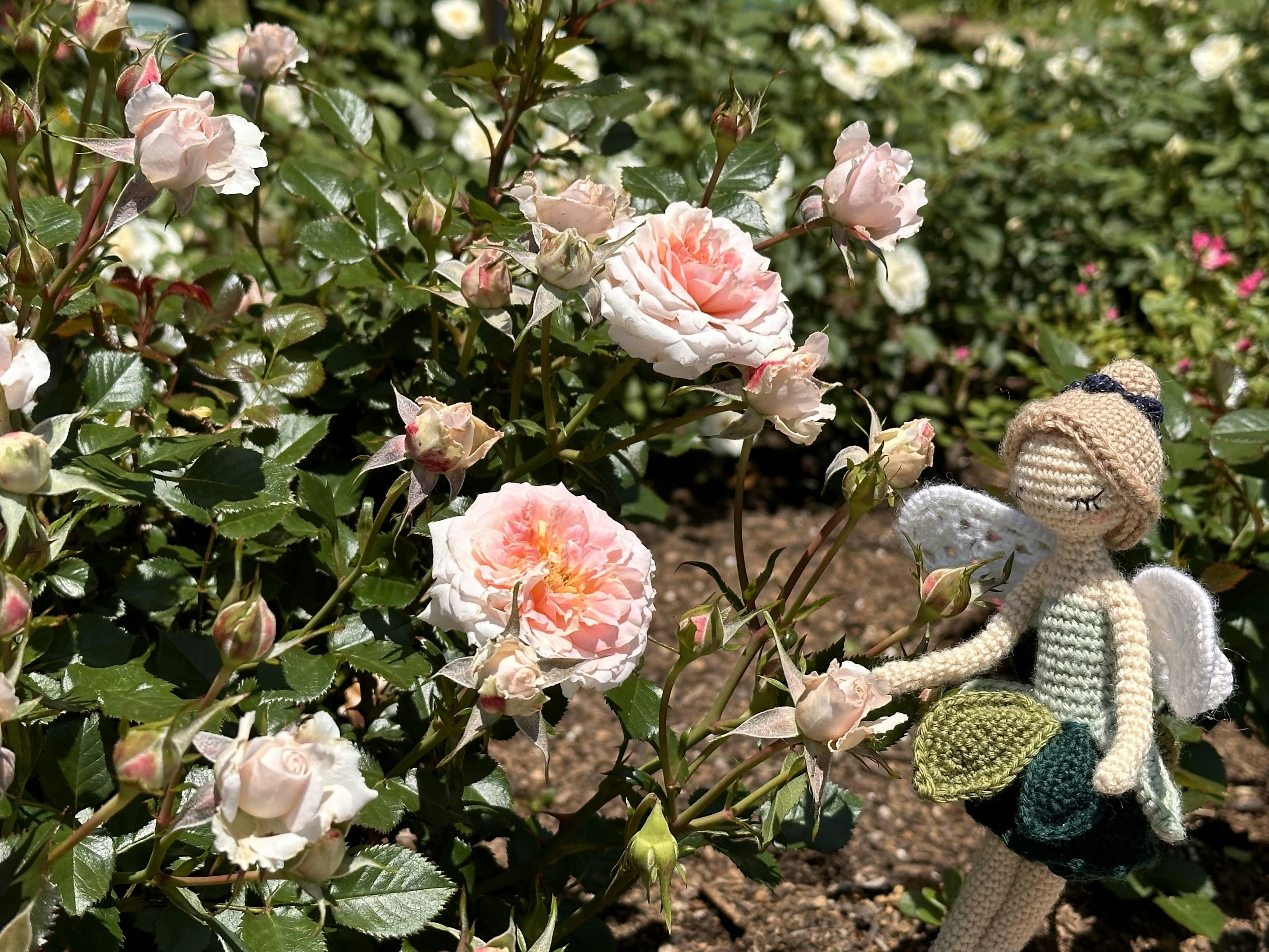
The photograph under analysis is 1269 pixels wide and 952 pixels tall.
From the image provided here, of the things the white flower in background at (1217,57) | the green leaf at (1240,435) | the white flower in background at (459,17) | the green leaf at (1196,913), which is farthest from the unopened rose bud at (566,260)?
the white flower in background at (1217,57)

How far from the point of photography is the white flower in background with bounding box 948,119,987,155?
2830 mm

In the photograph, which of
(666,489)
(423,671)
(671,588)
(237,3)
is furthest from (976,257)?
(237,3)

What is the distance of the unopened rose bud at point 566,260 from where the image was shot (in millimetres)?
917

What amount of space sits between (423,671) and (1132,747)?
0.60 meters

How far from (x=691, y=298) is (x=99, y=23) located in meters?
0.57

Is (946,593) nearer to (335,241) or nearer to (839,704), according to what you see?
(839,704)

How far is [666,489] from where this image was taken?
277cm

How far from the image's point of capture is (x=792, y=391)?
968 millimetres

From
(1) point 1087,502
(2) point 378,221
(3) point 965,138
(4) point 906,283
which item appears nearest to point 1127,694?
(1) point 1087,502

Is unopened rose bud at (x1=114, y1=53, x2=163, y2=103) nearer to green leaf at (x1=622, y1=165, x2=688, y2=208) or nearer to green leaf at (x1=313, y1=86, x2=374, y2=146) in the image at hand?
green leaf at (x1=313, y1=86, x2=374, y2=146)

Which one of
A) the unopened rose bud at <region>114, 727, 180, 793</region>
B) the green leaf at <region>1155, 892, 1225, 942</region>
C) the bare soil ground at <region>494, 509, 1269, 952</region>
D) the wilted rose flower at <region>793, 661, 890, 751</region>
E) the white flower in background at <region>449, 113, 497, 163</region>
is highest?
the unopened rose bud at <region>114, 727, 180, 793</region>

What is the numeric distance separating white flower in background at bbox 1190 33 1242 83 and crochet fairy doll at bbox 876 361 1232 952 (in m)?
2.43

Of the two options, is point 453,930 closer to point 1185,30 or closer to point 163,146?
point 163,146

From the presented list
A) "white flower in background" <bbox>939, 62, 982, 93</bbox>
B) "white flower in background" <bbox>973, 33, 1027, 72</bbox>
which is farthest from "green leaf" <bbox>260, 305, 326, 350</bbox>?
"white flower in background" <bbox>973, 33, 1027, 72</bbox>
